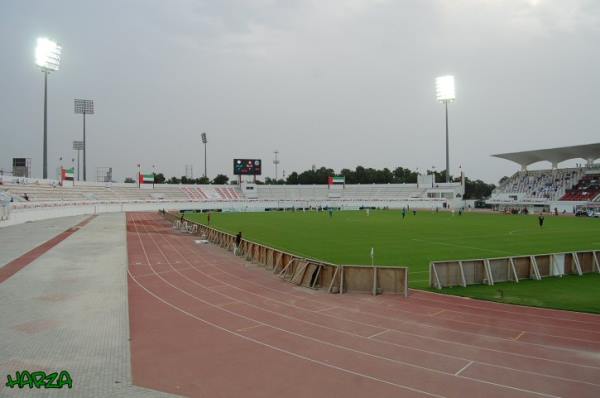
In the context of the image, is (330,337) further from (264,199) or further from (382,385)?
(264,199)

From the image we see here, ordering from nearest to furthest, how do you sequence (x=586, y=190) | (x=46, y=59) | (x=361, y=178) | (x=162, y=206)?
(x=46, y=59) < (x=586, y=190) < (x=162, y=206) < (x=361, y=178)

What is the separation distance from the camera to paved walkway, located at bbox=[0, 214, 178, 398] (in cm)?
685

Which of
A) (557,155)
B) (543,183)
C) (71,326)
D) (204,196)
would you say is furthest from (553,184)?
(71,326)

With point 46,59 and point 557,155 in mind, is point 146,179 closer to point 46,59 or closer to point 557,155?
point 46,59

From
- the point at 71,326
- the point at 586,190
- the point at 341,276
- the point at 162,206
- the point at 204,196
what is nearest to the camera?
the point at 71,326

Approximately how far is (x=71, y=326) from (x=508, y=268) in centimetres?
1377

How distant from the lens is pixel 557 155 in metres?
72.1

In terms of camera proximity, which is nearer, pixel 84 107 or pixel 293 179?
pixel 84 107

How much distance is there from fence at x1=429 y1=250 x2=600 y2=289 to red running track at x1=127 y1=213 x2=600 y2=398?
58.8 inches

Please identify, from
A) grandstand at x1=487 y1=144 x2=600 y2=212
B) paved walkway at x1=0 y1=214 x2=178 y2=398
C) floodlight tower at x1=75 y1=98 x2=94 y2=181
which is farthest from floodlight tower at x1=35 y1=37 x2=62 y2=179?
grandstand at x1=487 y1=144 x2=600 y2=212

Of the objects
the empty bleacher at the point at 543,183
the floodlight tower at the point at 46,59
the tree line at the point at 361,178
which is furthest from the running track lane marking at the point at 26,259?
the tree line at the point at 361,178

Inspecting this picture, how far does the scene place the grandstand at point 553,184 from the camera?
208 feet

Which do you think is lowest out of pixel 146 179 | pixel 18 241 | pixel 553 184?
pixel 18 241

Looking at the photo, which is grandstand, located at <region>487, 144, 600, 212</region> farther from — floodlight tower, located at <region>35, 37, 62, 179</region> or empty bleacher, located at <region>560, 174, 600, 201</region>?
floodlight tower, located at <region>35, 37, 62, 179</region>
